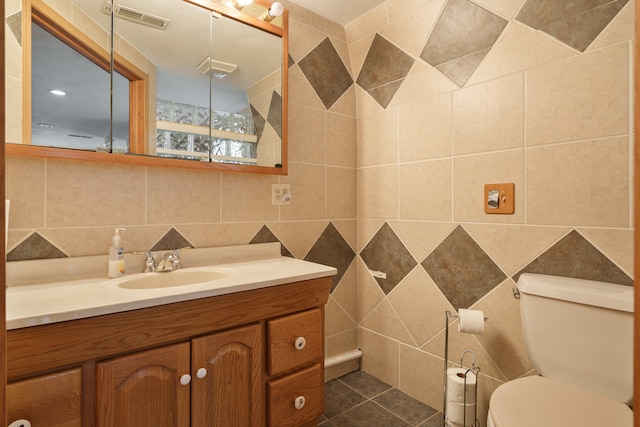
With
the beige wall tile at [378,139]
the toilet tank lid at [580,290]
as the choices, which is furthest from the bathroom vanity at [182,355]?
the beige wall tile at [378,139]

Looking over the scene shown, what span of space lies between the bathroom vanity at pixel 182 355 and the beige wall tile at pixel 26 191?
0.25m

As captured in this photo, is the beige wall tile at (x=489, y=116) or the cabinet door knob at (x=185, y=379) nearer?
the cabinet door knob at (x=185, y=379)

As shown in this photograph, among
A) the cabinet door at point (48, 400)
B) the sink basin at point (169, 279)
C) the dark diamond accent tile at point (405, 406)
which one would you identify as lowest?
the dark diamond accent tile at point (405, 406)

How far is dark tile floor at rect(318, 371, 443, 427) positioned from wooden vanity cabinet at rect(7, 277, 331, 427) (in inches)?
13.3

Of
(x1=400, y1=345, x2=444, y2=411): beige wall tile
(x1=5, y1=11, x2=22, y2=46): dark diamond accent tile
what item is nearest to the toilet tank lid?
(x1=400, y1=345, x2=444, y2=411): beige wall tile

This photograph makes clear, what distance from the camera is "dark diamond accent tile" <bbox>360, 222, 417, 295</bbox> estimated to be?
183cm

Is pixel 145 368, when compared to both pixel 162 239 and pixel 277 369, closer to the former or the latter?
pixel 277 369

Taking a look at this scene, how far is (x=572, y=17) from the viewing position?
1225mm

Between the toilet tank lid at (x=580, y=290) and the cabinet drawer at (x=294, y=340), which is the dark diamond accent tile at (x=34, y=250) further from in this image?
the toilet tank lid at (x=580, y=290)

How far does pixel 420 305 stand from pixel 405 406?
54cm

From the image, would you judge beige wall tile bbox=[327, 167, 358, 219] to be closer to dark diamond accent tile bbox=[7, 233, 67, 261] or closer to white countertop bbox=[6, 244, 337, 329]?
white countertop bbox=[6, 244, 337, 329]

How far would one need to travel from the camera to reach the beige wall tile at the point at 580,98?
3.70ft

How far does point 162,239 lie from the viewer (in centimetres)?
141

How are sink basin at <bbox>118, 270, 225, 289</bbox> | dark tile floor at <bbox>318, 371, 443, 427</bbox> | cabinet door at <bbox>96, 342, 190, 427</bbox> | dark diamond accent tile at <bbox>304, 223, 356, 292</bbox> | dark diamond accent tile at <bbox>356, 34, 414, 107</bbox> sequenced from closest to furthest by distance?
cabinet door at <bbox>96, 342, 190, 427</bbox>, sink basin at <bbox>118, 270, 225, 289</bbox>, dark tile floor at <bbox>318, 371, 443, 427</bbox>, dark diamond accent tile at <bbox>356, 34, 414, 107</bbox>, dark diamond accent tile at <bbox>304, 223, 356, 292</bbox>
